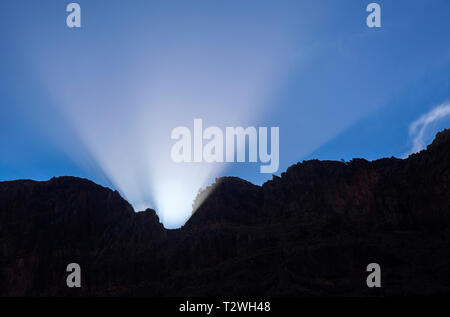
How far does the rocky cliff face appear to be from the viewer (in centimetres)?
6931

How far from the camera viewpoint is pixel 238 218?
345 feet

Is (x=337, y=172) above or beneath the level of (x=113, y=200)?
above

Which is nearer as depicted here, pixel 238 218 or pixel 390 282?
pixel 390 282

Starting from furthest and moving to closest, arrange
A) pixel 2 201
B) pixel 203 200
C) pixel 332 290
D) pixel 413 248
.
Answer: pixel 203 200, pixel 2 201, pixel 413 248, pixel 332 290

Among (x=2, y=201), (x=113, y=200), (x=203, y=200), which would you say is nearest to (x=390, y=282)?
(x=203, y=200)

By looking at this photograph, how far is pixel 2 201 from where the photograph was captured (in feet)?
325

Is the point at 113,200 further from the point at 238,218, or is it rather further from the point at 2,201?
the point at 238,218

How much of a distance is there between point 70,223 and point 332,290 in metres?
73.4

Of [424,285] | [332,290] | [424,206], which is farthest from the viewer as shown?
[424,206]

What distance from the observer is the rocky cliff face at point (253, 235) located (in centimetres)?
6931

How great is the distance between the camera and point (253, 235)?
89.6 m
